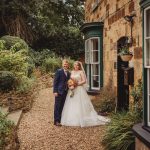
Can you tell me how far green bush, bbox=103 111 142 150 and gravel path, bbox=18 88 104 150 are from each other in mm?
416

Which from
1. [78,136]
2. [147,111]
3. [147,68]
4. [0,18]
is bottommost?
[78,136]

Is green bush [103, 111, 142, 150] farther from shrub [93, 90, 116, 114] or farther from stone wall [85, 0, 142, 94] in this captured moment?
shrub [93, 90, 116, 114]

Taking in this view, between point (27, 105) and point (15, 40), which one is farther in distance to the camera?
point (15, 40)

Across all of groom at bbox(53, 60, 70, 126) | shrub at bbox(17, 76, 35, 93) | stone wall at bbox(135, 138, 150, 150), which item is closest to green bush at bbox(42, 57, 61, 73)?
shrub at bbox(17, 76, 35, 93)

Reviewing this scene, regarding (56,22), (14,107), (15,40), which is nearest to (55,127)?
(14,107)

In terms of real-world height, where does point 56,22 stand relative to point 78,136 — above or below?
above

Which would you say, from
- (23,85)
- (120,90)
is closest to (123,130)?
(120,90)

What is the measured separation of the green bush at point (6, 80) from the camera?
1408 centimetres

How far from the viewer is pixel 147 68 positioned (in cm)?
723

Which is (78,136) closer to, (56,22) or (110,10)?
(110,10)

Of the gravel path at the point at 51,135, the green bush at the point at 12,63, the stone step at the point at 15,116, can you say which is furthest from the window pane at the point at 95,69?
the stone step at the point at 15,116

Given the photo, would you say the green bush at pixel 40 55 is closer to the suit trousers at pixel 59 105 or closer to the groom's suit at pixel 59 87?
the suit trousers at pixel 59 105

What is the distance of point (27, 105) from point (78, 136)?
4.34m

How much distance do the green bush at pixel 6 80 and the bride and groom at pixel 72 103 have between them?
3.54 metres
